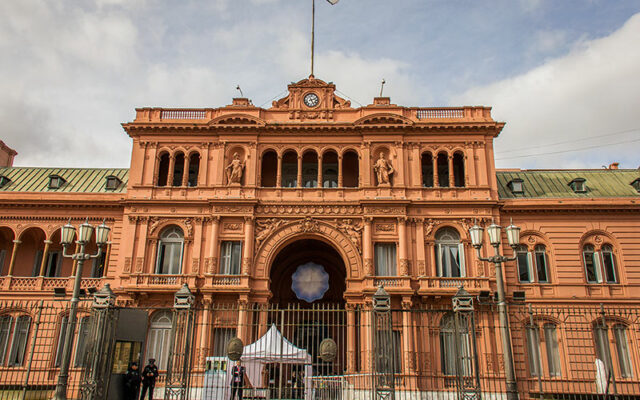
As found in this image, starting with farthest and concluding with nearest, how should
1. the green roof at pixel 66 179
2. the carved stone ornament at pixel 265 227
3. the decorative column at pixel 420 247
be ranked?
the green roof at pixel 66 179, the carved stone ornament at pixel 265 227, the decorative column at pixel 420 247

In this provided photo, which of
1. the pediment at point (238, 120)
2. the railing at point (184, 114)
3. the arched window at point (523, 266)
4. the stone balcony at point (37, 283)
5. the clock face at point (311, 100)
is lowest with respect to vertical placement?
the stone balcony at point (37, 283)

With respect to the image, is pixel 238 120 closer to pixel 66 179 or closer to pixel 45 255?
pixel 66 179

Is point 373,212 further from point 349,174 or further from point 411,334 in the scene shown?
point 411,334

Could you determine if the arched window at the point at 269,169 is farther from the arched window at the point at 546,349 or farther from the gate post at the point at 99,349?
the gate post at the point at 99,349

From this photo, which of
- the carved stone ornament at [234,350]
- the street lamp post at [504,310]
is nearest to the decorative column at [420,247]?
the street lamp post at [504,310]

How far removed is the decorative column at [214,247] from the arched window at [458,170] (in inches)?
643

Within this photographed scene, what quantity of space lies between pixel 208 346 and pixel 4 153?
28026 millimetres

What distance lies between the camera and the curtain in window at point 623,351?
102 feet

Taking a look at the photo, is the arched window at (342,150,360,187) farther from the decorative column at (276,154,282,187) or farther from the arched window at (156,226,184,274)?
the arched window at (156,226,184,274)

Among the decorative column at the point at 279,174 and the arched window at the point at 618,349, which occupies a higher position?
the decorative column at the point at 279,174

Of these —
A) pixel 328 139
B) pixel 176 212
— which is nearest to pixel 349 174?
pixel 328 139

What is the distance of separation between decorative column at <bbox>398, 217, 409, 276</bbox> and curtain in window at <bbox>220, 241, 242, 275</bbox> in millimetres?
10002

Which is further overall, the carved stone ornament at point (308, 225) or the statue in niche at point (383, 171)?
the statue in niche at point (383, 171)

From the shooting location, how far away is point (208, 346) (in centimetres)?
3052
